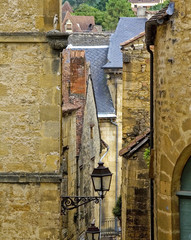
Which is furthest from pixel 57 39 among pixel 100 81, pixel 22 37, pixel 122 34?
pixel 122 34

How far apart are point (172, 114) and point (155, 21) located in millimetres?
1336

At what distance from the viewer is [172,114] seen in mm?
8984

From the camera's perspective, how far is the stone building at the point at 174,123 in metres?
8.66

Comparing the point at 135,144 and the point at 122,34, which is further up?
the point at 122,34

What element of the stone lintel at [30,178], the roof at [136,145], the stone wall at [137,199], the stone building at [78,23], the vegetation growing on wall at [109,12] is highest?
the vegetation growing on wall at [109,12]

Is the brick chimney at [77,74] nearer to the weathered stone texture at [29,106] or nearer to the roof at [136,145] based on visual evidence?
the roof at [136,145]

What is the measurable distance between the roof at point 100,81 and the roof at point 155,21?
793 inches

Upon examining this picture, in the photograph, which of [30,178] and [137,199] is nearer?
[30,178]

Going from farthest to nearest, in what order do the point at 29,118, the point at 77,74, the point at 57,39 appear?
the point at 77,74 → the point at 29,118 → the point at 57,39

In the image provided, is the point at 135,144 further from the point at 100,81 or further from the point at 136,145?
the point at 100,81

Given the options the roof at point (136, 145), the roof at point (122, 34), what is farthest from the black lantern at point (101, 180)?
the roof at point (122, 34)

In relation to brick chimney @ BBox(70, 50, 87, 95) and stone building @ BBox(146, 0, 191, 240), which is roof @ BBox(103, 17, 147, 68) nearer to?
brick chimney @ BBox(70, 50, 87, 95)

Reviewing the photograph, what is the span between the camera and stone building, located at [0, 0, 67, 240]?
1035 centimetres

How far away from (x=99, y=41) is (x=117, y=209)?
73.7ft
